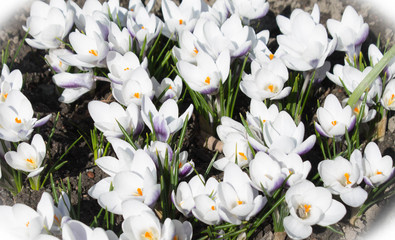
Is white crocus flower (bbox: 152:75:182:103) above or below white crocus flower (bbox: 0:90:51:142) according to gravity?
above

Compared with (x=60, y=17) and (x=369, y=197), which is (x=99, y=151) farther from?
(x=369, y=197)

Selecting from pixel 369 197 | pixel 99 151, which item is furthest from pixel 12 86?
pixel 369 197

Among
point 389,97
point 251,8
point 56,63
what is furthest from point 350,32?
point 56,63

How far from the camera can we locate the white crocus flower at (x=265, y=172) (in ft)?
6.39

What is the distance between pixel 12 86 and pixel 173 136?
31.9 inches

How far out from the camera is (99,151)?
7.72 ft

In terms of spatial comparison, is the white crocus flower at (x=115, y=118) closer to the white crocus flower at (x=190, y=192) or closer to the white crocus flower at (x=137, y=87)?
the white crocus flower at (x=137, y=87)

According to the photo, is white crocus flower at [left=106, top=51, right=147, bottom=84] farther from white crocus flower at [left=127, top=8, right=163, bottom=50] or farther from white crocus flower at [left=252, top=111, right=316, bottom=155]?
white crocus flower at [left=252, top=111, right=316, bottom=155]

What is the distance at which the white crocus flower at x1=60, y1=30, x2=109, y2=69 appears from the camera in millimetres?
2479

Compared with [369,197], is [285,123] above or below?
above

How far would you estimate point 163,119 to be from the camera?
7.17ft

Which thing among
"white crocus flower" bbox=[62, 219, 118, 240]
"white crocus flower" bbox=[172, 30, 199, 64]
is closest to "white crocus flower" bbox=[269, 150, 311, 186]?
"white crocus flower" bbox=[62, 219, 118, 240]

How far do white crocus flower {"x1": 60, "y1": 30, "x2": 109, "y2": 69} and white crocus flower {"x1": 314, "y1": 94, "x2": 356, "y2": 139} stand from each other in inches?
40.2

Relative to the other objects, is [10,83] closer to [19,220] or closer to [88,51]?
[88,51]
